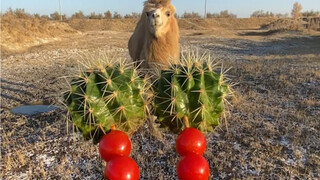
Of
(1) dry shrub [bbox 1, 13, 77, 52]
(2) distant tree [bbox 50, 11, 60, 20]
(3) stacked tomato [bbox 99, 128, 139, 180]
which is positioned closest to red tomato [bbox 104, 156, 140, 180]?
(3) stacked tomato [bbox 99, 128, 139, 180]

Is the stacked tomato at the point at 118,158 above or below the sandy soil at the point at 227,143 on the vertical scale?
above

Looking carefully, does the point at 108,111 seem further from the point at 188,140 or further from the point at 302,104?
the point at 302,104

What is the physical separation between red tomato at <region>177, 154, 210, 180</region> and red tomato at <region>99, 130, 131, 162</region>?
1.05 feet

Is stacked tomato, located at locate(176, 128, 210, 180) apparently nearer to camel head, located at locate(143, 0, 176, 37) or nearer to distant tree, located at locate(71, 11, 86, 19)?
camel head, located at locate(143, 0, 176, 37)

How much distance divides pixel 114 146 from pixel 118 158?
7cm

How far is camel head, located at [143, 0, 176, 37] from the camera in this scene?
4648 mm

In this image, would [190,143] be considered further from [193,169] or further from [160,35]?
→ [160,35]

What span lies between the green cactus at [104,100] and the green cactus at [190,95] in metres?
0.14

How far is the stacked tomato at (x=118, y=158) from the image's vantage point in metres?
1.59

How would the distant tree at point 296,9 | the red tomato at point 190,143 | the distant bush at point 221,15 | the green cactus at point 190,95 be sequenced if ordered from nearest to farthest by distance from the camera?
the red tomato at point 190,143 < the green cactus at point 190,95 < the distant tree at point 296,9 < the distant bush at point 221,15

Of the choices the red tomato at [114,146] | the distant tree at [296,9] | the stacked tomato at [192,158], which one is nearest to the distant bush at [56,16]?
the distant tree at [296,9]

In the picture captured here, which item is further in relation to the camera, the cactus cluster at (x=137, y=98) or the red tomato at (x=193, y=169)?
the cactus cluster at (x=137, y=98)

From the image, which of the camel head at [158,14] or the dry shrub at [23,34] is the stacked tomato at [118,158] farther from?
the dry shrub at [23,34]

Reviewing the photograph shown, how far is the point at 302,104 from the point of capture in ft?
24.5
